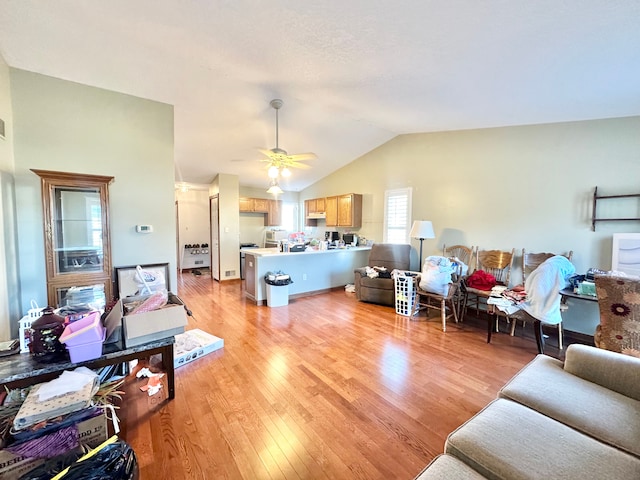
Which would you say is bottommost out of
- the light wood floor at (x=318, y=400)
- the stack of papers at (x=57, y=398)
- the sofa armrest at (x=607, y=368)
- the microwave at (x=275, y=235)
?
the light wood floor at (x=318, y=400)

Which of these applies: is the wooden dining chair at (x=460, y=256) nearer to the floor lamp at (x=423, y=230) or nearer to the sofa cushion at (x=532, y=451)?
the floor lamp at (x=423, y=230)

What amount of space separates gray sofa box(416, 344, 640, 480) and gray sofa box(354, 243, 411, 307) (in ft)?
9.44

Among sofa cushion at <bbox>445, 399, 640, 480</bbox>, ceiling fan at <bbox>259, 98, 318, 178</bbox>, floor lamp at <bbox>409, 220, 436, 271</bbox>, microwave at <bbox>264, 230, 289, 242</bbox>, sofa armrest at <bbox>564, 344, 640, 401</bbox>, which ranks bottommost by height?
sofa cushion at <bbox>445, 399, 640, 480</bbox>

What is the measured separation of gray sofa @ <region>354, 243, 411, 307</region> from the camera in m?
4.55

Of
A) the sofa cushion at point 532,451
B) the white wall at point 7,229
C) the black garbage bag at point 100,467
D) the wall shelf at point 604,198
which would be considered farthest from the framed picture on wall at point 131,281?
the wall shelf at point 604,198

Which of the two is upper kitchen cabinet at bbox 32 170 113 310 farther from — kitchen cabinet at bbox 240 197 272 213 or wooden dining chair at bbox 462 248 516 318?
wooden dining chair at bbox 462 248 516 318

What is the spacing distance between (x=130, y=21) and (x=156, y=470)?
312cm

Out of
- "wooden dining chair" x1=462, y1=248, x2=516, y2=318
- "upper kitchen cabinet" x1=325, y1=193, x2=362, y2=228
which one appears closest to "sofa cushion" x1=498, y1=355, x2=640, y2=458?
"wooden dining chair" x1=462, y1=248, x2=516, y2=318

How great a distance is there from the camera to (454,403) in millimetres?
2086

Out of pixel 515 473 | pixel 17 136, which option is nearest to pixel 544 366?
pixel 515 473

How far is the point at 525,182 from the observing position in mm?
3645

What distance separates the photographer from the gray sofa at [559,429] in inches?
40.1

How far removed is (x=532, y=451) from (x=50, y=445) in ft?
7.30

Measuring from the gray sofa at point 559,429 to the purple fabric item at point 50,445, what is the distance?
1.70m
